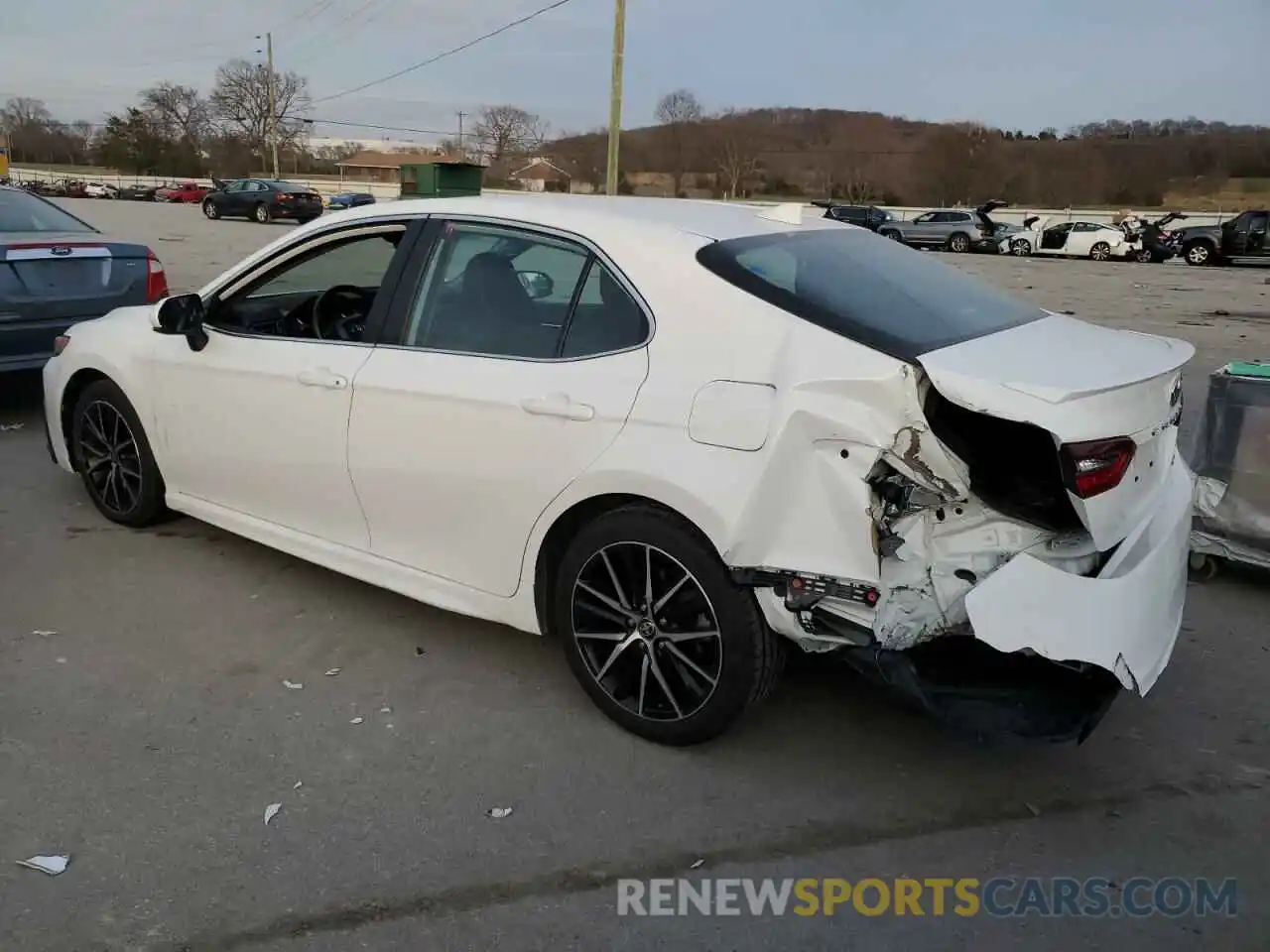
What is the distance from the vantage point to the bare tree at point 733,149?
72812mm

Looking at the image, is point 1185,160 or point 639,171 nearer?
point 639,171

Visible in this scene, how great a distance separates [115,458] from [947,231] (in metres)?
36.0

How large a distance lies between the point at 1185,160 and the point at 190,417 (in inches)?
3492

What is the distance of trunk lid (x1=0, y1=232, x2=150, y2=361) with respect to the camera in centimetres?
676

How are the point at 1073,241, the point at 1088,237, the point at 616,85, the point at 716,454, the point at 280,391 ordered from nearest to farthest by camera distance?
the point at 716,454 → the point at 280,391 → the point at 616,85 → the point at 1088,237 → the point at 1073,241

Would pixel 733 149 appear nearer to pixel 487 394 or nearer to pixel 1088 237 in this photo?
pixel 1088 237

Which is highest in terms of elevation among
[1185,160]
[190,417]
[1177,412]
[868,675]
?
[1185,160]

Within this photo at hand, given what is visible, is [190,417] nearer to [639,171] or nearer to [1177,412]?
[1177,412]

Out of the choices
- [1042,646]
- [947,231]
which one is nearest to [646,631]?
[1042,646]

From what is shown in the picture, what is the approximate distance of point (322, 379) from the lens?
3939 millimetres

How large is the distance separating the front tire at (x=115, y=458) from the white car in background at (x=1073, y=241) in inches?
1380

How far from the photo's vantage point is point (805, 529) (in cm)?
287

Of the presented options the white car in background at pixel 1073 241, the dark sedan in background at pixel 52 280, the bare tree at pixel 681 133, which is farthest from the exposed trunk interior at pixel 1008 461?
the bare tree at pixel 681 133

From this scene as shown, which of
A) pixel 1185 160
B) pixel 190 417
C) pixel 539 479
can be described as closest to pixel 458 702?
pixel 539 479
